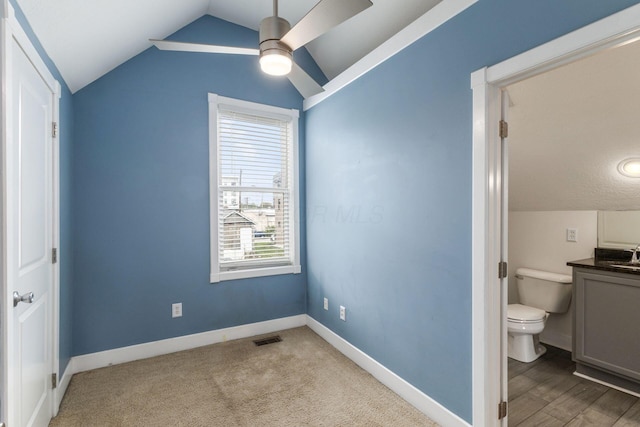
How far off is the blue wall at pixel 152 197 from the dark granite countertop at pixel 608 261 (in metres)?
2.87

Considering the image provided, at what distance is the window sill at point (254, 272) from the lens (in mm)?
3084

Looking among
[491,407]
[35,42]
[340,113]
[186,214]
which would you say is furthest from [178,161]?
[491,407]

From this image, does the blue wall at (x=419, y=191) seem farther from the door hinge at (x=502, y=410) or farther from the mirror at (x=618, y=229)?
the mirror at (x=618, y=229)

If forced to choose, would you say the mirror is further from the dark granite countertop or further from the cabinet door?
the cabinet door

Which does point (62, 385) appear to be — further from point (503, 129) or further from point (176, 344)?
point (503, 129)

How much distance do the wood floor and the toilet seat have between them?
38cm

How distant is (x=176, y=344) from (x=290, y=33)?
282 cm

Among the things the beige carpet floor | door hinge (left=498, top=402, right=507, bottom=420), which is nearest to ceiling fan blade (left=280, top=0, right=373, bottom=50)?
door hinge (left=498, top=402, right=507, bottom=420)

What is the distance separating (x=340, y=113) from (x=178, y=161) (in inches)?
62.2

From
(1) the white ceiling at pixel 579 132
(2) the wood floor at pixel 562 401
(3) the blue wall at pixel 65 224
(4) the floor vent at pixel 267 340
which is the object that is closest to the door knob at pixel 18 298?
(3) the blue wall at pixel 65 224

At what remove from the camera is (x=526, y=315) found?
2.66 metres

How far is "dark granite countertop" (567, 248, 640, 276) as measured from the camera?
2248mm

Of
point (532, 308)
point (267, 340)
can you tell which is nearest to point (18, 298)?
point (267, 340)

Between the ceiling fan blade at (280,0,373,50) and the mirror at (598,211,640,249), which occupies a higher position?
the ceiling fan blade at (280,0,373,50)
